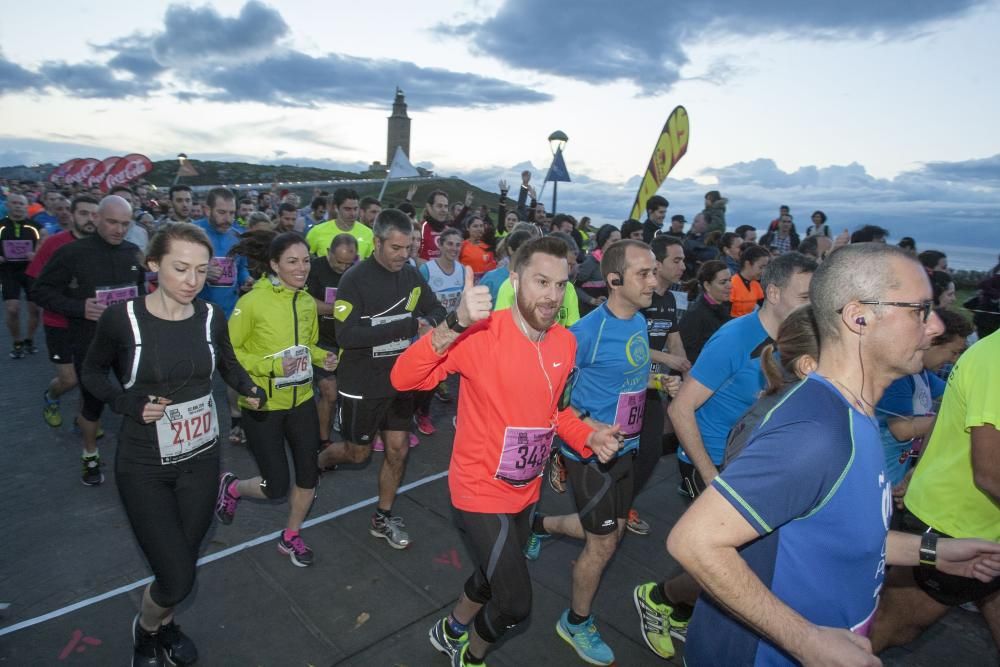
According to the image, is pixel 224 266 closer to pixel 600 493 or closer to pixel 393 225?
pixel 393 225

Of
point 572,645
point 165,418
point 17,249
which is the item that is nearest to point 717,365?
point 572,645

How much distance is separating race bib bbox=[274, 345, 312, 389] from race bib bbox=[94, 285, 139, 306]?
6.72 feet

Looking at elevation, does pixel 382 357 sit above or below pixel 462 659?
above

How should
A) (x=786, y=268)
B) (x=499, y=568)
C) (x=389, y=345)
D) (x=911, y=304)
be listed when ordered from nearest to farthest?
(x=911, y=304) → (x=499, y=568) → (x=786, y=268) → (x=389, y=345)

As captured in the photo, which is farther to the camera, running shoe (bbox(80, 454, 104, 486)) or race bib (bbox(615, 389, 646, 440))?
running shoe (bbox(80, 454, 104, 486))

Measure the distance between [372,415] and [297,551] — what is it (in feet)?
3.41

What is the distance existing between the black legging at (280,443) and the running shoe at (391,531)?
2.20 ft

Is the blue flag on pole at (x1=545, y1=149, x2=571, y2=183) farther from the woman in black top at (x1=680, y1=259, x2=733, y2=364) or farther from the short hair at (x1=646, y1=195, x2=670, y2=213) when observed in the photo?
the woman in black top at (x1=680, y1=259, x2=733, y2=364)

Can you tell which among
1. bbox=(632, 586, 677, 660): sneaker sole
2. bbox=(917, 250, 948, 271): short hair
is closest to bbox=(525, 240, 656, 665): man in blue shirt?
bbox=(632, 586, 677, 660): sneaker sole

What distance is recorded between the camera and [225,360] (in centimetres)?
346

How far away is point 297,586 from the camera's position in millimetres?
3768

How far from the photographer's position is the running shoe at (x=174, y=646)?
302 cm

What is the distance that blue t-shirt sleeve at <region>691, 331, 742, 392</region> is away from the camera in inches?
123

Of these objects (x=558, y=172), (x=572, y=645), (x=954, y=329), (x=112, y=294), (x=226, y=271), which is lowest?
(x=572, y=645)
